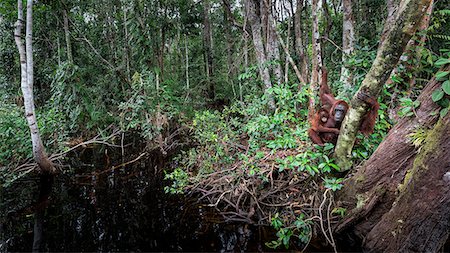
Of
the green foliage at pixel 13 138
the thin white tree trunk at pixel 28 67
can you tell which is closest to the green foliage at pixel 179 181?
the thin white tree trunk at pixel 28 67

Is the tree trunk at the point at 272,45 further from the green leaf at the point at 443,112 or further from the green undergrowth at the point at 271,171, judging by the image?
the green leaf at the point at 443,112

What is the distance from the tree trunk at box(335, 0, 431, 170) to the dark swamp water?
1926mm

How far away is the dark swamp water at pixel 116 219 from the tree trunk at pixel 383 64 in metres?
1.93

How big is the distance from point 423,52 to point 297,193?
8.78 ft

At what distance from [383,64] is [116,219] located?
5072 mm

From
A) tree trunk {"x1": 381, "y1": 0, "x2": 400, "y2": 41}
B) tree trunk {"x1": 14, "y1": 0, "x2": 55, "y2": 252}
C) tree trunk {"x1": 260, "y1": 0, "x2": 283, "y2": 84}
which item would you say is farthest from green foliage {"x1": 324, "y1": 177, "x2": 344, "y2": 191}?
tree trunk {"x1": 14, "y1": 0, "x2": 55, "y2": 252}

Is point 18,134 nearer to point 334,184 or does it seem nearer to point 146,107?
point 146,107

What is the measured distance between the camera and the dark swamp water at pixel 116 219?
4215mm

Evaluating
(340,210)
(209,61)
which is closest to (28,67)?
(340,210)

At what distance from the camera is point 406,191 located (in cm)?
274

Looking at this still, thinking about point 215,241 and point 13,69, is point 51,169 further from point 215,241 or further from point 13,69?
point 13,69

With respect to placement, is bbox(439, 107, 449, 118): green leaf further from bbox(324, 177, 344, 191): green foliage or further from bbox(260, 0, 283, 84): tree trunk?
bbox(260, 0, 283, 84): tree trunk

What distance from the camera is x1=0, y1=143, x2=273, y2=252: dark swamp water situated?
4.21 m

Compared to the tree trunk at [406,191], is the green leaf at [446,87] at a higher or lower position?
higher
